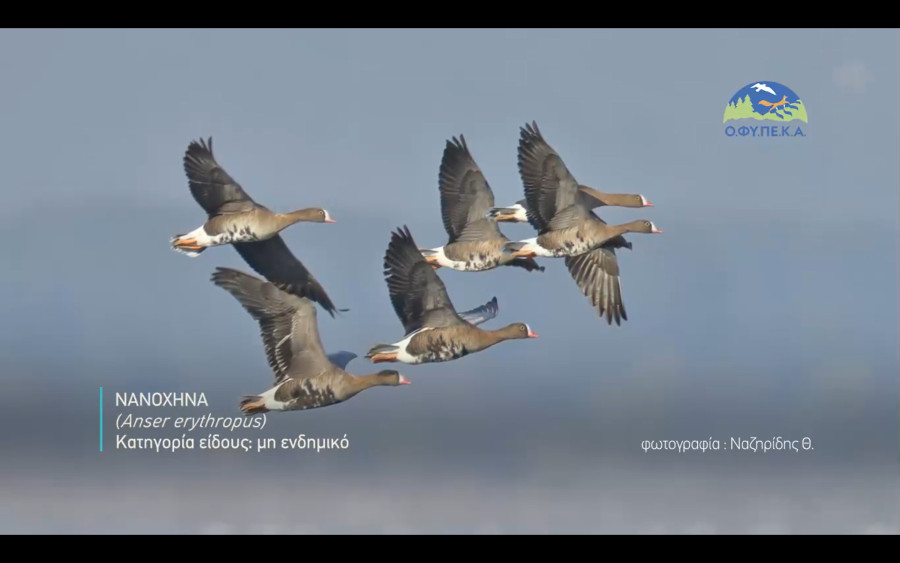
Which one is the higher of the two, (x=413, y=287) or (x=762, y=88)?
(x=762, y=88)

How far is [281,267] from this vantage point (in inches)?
927

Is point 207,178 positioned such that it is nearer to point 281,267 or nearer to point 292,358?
point 281,267

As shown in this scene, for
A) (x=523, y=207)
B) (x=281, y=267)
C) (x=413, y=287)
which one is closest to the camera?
(x=413, y=287)

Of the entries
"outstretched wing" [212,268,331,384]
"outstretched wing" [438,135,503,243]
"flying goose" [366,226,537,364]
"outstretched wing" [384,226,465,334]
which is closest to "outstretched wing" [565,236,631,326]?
"outstretched wing" [438,135,503,243]

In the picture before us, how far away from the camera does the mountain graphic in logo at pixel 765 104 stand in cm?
2562

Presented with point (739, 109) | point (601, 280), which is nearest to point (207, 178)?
point (601, 280)

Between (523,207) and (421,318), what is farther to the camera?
(523,207)

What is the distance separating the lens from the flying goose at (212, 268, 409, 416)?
75.7 ft

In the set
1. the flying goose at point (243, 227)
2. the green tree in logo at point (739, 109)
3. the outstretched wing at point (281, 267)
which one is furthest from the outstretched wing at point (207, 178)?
the green tree in logo at point (739, 109)

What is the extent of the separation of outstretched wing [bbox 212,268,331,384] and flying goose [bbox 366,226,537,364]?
819mm

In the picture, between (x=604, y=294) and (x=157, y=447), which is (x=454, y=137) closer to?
(x=604, y=294)

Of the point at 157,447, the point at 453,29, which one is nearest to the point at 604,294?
the point at 453,29

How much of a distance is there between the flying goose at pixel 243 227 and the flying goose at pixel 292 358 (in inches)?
11.4

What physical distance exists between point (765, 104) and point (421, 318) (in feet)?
22.3
